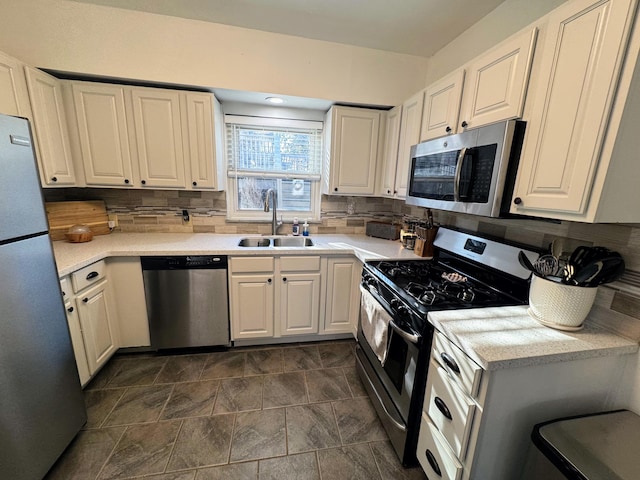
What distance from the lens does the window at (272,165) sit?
267cm

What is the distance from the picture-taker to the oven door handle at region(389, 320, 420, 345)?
125cm

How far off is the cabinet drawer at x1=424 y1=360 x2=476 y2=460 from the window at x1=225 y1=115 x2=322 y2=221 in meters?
2.05

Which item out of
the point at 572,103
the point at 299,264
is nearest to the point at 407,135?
the point at 572,103

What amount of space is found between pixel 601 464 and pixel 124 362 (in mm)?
2805

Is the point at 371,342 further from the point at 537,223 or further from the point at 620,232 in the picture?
the point at 620,232

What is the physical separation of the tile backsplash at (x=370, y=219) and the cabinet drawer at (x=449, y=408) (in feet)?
2.31

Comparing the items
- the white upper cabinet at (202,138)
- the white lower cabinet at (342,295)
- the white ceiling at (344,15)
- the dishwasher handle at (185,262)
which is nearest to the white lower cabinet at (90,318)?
the dishwasher handle at (185,262)

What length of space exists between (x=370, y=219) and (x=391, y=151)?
2.64 feet

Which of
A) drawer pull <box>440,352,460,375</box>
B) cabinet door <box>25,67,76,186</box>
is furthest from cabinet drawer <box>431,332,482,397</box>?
cabinet door <box>25,67,76,186</box>

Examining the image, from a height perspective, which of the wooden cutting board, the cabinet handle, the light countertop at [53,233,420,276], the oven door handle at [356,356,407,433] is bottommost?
the oven door handle at [356,356,407,433]

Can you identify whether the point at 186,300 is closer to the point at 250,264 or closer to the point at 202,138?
the point at 250,264

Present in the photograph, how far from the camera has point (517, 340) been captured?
1.00m

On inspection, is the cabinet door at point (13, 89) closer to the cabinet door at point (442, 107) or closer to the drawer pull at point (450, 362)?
the cabinet door at point (442, 107)

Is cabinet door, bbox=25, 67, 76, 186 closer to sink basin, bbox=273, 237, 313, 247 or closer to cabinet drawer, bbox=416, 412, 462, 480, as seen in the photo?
sink basin, bbox=273, 237, 313, 247
